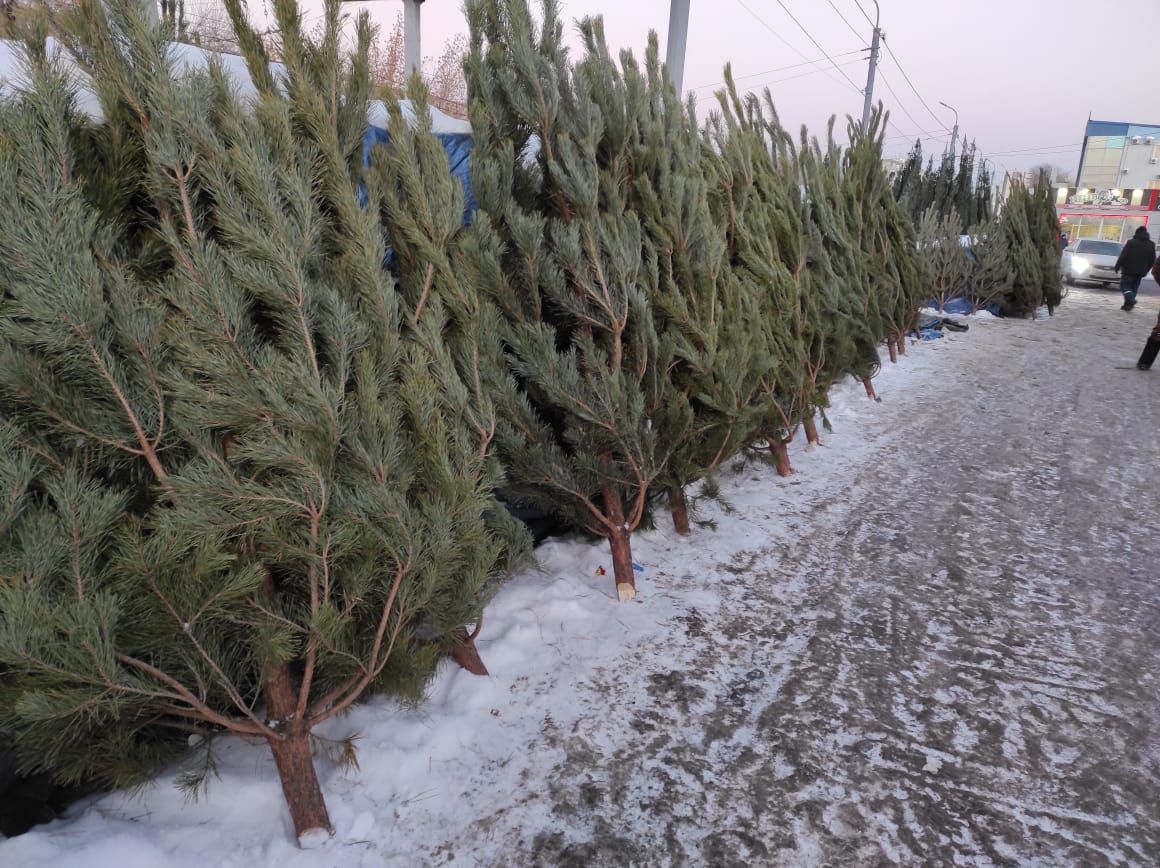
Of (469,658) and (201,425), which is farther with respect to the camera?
(469,658)

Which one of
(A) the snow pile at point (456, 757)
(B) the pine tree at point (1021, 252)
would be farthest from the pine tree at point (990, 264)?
(A) the snow pile at point (456, 757)

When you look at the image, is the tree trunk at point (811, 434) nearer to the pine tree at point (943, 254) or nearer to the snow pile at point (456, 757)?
the snow pile at point (456, 757)

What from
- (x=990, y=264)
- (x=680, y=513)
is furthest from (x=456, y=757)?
(x=990, y=264)

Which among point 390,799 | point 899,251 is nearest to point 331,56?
point 390,799

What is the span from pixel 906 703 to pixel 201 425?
271 centimetres

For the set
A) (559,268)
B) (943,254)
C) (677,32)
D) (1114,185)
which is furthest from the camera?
(1114,185)

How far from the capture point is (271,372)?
190cm

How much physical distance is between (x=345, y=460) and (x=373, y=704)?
113cm

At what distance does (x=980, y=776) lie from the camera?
2457mm

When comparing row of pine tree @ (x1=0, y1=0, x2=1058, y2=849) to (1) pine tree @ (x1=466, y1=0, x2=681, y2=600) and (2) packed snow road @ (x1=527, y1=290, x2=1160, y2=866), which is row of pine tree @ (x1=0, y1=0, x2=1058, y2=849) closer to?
(1) pine tree @ (x1=466, y1=0, x2=681, y2=600)

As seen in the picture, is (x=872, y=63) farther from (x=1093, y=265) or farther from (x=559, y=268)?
(x=559, y=268)

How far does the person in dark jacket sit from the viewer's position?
1496 centimetres

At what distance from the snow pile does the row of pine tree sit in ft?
0.49

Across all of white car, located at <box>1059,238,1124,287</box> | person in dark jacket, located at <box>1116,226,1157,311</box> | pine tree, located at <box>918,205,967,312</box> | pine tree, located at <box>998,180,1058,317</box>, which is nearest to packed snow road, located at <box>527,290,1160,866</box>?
pine tree, located at <box>918,205,967,312</box>
